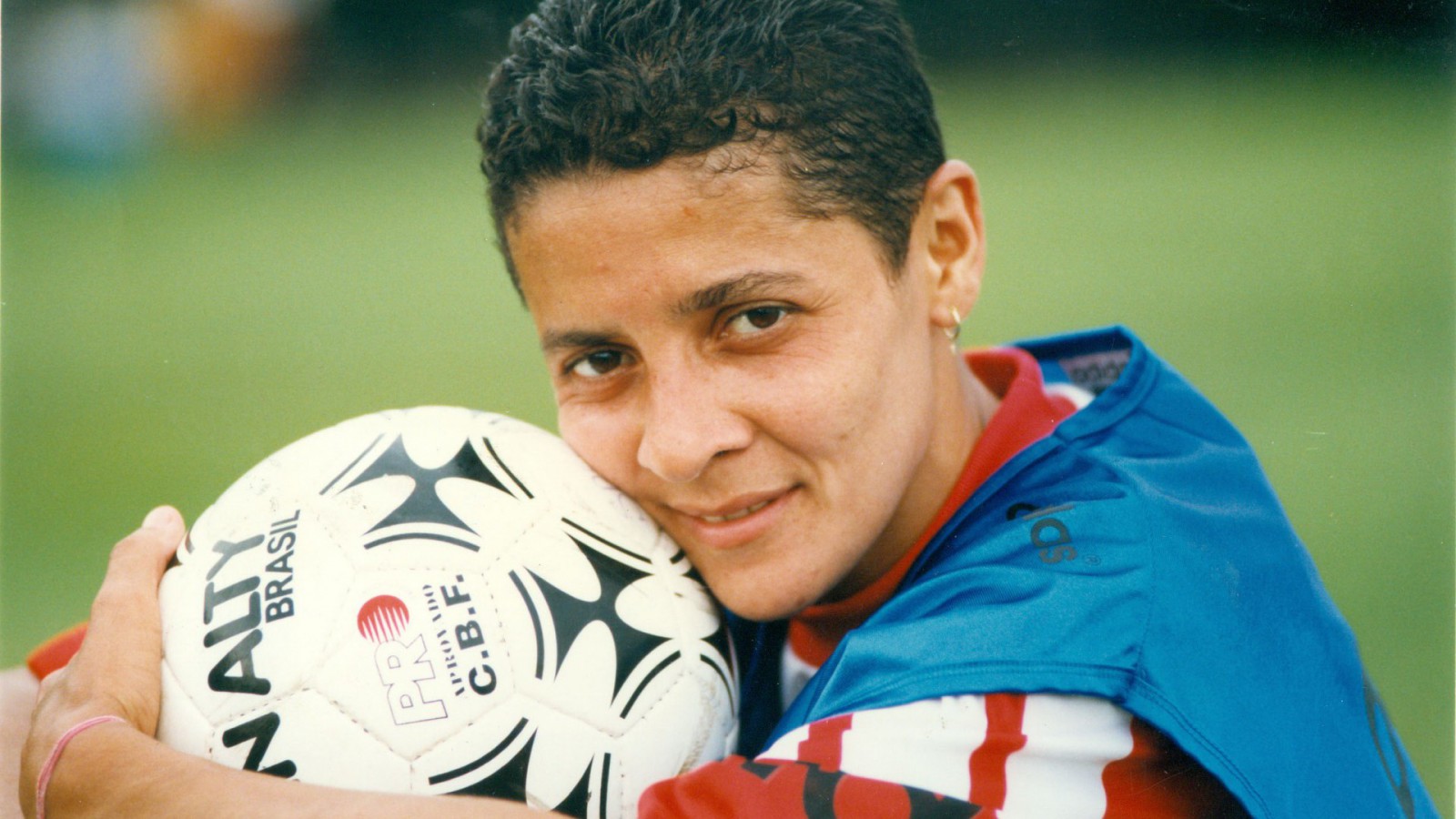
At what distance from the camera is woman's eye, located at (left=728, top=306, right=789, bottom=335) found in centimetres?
183

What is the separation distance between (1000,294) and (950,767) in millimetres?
7370

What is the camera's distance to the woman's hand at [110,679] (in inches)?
63.0

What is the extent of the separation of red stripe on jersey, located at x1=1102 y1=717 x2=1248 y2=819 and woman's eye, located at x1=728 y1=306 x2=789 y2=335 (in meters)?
0.72

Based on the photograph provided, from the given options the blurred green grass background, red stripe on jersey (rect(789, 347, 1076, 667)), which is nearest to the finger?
red stripe on jersey (rect(789, 347, 1076, 667))

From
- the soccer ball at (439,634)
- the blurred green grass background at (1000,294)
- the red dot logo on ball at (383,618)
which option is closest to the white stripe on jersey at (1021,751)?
the soccer ball at (439,634)

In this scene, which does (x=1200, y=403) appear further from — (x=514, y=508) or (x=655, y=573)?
(x=514, y=508)

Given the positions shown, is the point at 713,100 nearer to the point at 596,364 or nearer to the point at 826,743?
the point at 596,364

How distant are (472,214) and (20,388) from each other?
5.03 meters

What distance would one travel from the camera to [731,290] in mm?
1772

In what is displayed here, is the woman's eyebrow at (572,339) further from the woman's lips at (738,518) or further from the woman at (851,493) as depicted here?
the woman's lips at (738,518)

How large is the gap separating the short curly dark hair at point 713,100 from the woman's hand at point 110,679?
733 mm

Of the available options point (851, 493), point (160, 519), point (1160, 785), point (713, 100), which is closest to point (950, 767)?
point (1160, 785)

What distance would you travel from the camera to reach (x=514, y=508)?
1830 millimetres

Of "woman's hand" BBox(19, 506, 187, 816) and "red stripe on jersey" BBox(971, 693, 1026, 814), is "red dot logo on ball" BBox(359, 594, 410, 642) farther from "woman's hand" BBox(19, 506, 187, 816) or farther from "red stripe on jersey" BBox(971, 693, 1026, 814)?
"red stripe on jersey" BBox(971, 693, 1026, 814)
